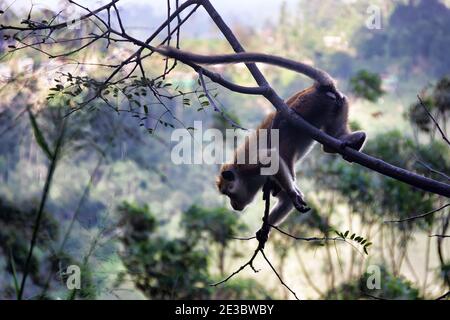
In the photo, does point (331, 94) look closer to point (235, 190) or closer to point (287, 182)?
point (287, 182)

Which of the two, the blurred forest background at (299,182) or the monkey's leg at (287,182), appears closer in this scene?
the monkey's leg at (287,182)

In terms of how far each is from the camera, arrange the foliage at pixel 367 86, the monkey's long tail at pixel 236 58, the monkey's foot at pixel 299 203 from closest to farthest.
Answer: the monkey's long tail at pixel 236 58 < the monkey's foot at pixel 299 203 < the foliage at pixel 367 86

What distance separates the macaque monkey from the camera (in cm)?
Result: 301

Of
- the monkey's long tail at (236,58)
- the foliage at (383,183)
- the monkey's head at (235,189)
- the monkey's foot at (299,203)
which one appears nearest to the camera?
the monkey's long tail at (236,58)

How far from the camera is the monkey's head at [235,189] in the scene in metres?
3.47

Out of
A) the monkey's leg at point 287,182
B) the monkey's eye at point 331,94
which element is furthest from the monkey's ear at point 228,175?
the monkey's eye at point 331,94

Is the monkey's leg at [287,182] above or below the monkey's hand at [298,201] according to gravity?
above

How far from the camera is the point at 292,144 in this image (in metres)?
3.25

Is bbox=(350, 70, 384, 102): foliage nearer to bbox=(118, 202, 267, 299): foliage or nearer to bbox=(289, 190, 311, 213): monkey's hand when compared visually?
bbox=(118, 202, 267, 299): foliage

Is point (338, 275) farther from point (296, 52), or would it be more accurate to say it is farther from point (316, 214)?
point (296, 52)

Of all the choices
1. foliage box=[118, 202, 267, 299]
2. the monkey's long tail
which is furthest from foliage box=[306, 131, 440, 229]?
the monkey's long tail

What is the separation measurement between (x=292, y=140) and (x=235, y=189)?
1.50ft

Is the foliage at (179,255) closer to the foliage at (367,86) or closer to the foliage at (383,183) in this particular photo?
the foliage at (383,183)
